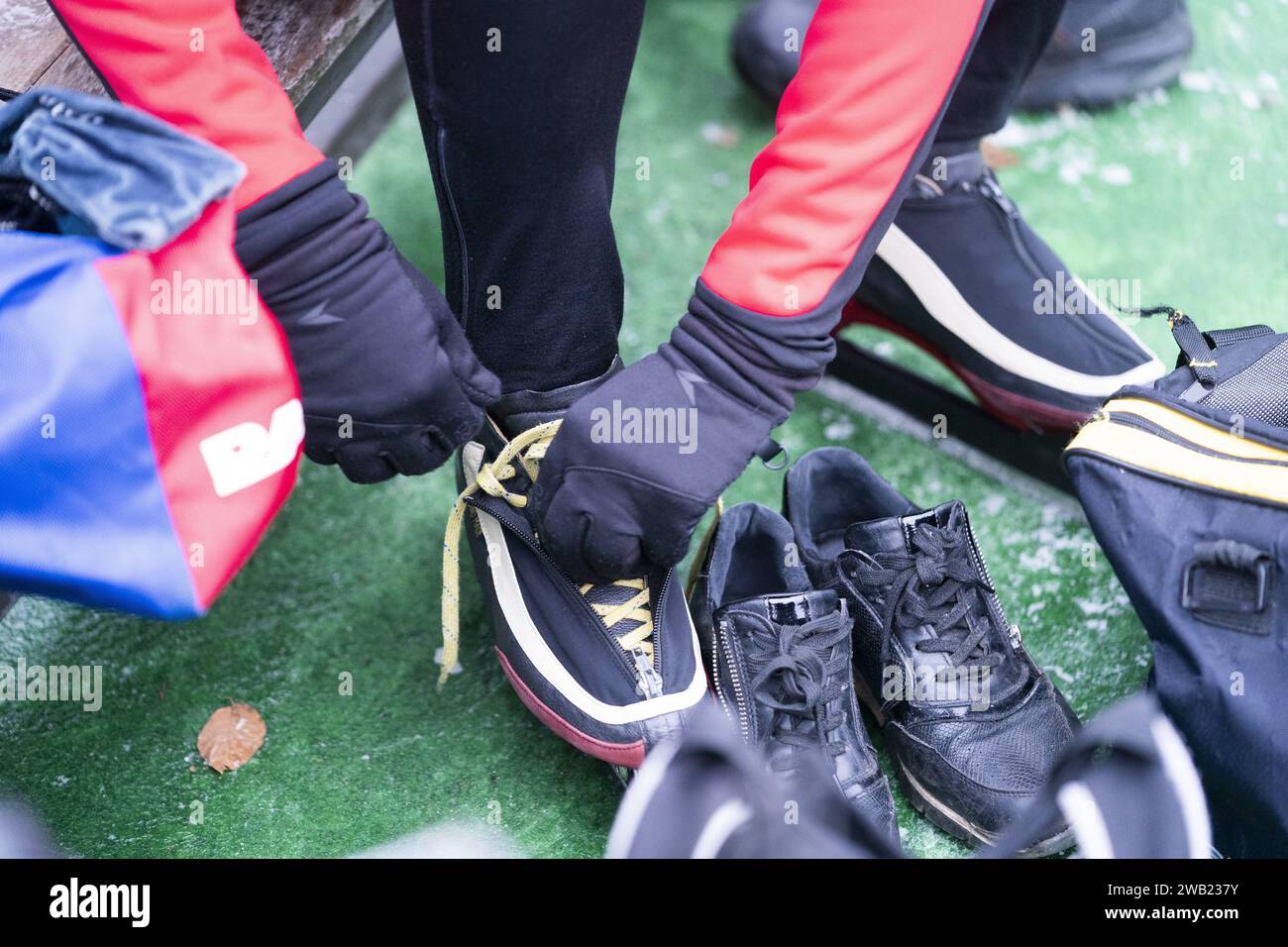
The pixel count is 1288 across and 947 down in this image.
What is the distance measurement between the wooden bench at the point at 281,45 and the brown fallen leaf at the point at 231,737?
21cm

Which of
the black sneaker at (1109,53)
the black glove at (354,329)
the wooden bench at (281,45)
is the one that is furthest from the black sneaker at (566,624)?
the black sneaker at (1109,53)

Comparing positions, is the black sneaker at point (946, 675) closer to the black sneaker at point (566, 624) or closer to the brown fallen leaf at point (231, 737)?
the black sneaker at point (566, 624)

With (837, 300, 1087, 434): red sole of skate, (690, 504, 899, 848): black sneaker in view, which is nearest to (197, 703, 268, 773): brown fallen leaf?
(690, 504, 899, 848): black sneaker

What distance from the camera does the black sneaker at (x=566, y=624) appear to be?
0.96 metres

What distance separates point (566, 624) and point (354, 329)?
336 mm

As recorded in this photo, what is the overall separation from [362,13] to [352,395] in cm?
54

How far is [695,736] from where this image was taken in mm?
712

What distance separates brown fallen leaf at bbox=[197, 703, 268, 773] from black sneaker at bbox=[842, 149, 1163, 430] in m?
0.82

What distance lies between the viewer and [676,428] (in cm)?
88

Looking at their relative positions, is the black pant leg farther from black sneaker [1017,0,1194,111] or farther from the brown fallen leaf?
the brown fallen leaf

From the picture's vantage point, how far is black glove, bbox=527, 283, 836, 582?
2.85 ft

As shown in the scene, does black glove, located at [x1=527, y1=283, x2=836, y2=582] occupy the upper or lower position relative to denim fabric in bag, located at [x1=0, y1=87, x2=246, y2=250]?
lower
